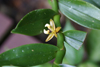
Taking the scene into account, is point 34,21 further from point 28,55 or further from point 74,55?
point 74,55

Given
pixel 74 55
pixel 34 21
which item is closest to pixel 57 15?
pixel 34 21

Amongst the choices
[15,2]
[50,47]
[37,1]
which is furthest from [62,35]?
[15,2]

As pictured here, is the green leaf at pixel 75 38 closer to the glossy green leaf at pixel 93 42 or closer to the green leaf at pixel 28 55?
the green leaf at pixel 28 55

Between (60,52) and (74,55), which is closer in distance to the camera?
(60,52)

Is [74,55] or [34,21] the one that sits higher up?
[34,21]

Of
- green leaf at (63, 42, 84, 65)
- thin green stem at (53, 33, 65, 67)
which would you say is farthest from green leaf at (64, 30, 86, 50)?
green leaf at (63, 42, 84, 65)

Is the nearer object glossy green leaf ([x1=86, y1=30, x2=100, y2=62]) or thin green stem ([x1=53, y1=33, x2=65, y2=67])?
thin green stem ([x1=53, y1=33, x2=65, y2=67])

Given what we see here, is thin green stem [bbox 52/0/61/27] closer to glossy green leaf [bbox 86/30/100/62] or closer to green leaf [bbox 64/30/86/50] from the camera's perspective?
green leaf [bbox 64/30/86/50]
